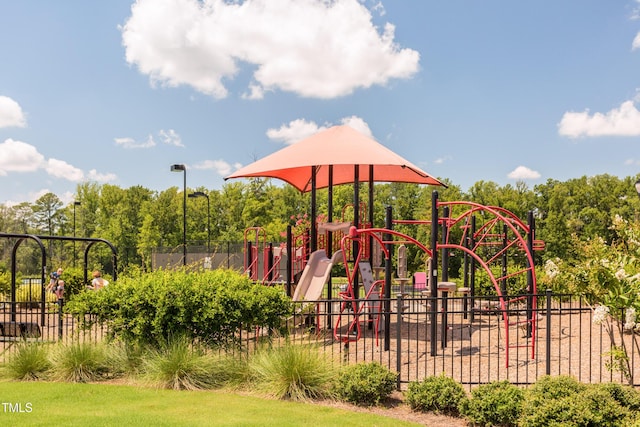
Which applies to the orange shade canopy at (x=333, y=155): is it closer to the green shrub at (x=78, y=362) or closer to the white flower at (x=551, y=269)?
the white flower at (x=551, y=269)

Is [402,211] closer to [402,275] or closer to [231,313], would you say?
[402,275]

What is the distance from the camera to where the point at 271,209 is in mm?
61875

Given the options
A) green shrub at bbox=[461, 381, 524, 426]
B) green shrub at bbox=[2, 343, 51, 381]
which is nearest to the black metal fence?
green shrub at bbox=[2, 343, 51, 381]

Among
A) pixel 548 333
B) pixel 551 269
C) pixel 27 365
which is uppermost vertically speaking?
pixel 551 269

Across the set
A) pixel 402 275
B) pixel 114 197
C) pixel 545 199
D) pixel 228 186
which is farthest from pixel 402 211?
pixel 402 275

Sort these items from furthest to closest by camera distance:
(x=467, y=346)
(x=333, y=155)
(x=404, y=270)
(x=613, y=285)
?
(x=404, y=270), (x=333, y=155), (x=467, y=346), (x=613, y=285)

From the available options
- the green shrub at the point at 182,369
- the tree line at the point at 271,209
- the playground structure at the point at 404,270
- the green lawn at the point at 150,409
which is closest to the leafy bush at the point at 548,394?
the green lawn at the point at 150,409

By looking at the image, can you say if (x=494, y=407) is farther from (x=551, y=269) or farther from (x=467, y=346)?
(x=467, y=346)

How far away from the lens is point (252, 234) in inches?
1950

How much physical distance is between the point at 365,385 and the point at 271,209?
54.5 meters

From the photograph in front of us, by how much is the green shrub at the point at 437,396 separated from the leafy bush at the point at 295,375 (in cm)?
117

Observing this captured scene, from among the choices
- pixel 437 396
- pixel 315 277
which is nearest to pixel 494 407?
pixel 437 396

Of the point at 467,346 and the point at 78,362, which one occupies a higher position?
the point at 78,362

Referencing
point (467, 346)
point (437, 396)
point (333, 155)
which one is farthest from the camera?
point (333, 155)
